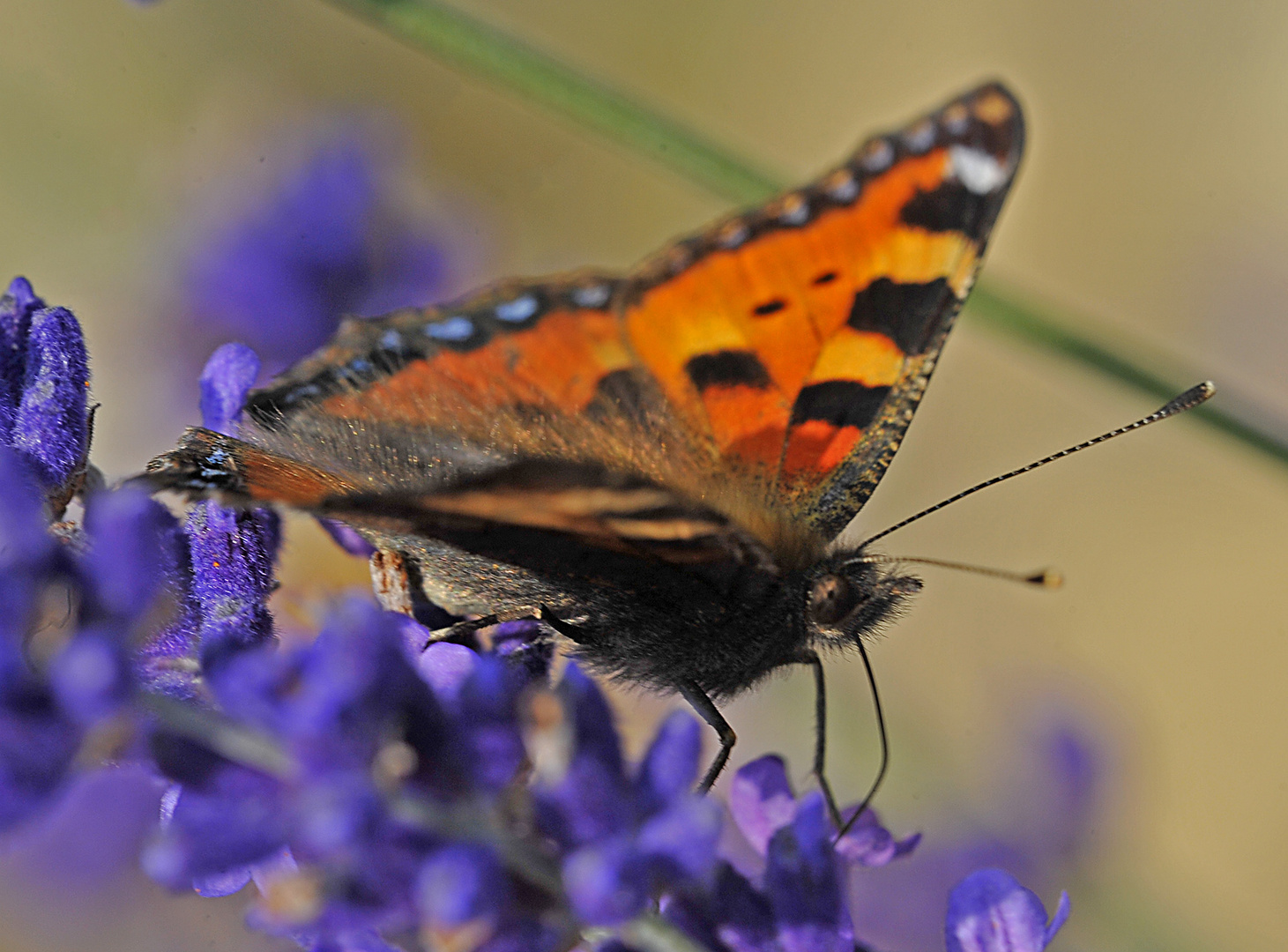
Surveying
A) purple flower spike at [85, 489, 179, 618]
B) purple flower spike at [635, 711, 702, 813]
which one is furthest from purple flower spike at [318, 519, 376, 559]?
purple flower spike at [635, 711, 702, 813]

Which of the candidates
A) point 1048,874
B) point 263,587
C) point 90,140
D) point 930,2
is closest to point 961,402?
point 930,2

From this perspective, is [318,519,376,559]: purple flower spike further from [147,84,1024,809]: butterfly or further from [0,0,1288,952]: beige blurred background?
[0,0,1288,952]: beige blurred background

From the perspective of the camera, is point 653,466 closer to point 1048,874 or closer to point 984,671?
point 1048,874

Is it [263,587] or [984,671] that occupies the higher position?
[984,671]

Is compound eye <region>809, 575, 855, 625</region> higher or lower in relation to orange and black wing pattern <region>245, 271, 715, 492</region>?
lower

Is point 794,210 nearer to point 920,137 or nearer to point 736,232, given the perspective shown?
point 736,232

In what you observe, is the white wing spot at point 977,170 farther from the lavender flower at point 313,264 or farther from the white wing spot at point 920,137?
the lavender flower at point 313,264
